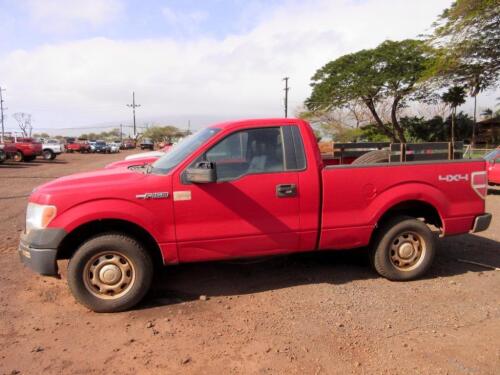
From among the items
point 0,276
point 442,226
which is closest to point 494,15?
point 442,226

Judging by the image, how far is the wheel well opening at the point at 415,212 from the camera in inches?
182

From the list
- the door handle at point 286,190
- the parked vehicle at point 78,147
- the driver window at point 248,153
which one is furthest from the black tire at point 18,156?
the door handle at point 286,190

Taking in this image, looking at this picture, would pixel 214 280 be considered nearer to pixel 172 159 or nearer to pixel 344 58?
pixel 172 159

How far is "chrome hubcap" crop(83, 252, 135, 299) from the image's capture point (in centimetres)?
390

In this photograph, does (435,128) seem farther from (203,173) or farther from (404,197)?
(203,173)

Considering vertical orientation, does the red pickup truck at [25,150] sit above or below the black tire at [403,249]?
above

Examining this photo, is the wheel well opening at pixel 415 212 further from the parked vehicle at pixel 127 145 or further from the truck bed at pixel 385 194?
the parked vehicle at pixel 127 145

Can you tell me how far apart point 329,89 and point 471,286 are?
33.0m

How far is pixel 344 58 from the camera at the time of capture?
35.6 m

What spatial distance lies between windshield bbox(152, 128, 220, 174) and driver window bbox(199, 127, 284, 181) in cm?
20

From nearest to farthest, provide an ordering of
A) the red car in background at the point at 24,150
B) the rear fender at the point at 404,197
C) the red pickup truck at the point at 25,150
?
the rear fender at the point at 404,197
the red car in background at the point at 24,150
the red pickup truck at the point at 25,150

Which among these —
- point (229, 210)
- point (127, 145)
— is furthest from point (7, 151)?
point (127, 145)

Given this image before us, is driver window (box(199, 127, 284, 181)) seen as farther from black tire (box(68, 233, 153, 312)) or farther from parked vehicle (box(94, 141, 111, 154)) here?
parked vehicle (box(94, 141, 111, 154))

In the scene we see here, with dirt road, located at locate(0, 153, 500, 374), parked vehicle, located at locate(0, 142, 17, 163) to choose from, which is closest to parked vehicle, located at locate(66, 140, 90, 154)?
parked vehicle, located at locate(0, 142, 17, 163)
